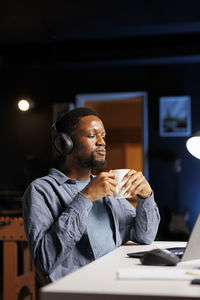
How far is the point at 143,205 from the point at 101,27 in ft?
12.1

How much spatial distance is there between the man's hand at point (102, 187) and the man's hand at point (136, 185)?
0.05 metres

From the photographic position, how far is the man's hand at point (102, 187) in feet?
5.03

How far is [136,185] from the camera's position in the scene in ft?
5.33

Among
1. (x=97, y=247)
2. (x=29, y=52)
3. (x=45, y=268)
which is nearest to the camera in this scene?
(x=45, y=268)

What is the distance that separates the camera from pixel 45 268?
4.95 feet

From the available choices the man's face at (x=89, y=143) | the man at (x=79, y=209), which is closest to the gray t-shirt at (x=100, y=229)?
the man at (x=79, y=209)

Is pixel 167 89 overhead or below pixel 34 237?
overhead

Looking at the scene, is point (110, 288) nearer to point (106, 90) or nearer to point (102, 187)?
point (102, 187)

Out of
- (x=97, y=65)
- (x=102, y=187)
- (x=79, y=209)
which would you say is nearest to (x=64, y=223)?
(x=79, y=209)

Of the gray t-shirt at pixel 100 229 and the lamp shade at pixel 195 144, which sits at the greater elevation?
the lamp shade at pixel 195 144

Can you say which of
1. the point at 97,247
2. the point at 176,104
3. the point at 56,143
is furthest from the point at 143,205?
the point at 176,104

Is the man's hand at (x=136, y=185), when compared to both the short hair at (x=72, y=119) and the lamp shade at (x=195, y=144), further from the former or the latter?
the short hair at (x=72, y=119)

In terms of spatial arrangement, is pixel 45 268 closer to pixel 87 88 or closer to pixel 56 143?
pixel 56 143

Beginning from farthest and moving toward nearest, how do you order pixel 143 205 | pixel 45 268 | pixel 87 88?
pixel 87 88
pixel 143 205
pixel 45 268
